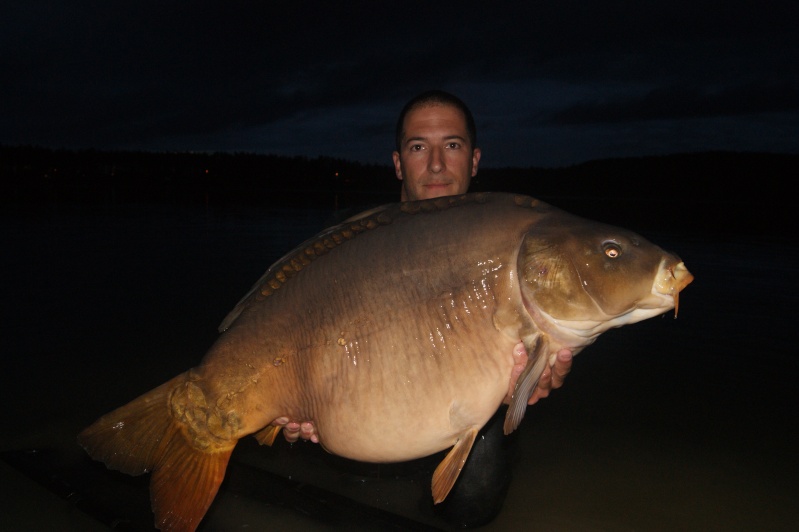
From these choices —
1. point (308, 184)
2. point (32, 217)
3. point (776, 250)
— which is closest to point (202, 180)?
point (308, 184)

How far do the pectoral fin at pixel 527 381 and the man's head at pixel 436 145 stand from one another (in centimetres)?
147

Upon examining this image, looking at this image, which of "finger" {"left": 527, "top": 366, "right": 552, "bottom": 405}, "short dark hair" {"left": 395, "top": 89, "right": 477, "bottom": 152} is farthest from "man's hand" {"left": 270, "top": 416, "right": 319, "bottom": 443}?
"short dark hair" {"left": 395, "top": 89, "right": 477, "bottom": 152}

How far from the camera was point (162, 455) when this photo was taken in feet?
6.57

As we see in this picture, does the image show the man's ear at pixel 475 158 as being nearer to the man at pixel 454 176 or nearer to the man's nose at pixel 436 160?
the man at pixel 454 176

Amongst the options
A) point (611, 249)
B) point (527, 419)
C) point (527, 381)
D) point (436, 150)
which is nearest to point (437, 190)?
point (436, 150)

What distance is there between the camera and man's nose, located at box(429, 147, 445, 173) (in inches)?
122

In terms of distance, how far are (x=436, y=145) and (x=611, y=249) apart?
1531 mm

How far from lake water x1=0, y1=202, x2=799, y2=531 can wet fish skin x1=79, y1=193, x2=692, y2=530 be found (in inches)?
29.7

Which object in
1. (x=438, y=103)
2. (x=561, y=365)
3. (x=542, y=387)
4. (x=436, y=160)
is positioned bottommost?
(x=542, y=387)

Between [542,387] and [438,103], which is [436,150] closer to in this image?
[438,103]

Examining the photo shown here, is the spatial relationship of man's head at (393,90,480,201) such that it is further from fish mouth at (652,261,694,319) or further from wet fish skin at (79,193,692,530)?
Result: fish mouth at (652,261,694,319)

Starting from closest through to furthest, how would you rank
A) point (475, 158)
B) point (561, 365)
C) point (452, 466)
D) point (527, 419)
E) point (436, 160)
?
1. point (452, 466)
2. point (561, 365)
3. point (436, 160)
4. point (475, 158)
5. point (527, 419)

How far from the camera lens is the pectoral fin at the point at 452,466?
189 centimetres

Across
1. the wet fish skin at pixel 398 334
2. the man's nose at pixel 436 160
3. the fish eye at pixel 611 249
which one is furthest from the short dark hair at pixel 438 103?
the fish eye at pixel 611 249
